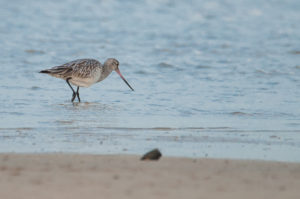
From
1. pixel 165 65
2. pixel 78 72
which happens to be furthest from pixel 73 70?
pixel 165 65

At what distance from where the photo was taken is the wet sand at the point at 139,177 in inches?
193

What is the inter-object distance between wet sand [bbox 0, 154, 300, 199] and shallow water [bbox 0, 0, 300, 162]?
552 mm

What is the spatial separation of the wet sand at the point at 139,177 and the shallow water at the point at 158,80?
55cm

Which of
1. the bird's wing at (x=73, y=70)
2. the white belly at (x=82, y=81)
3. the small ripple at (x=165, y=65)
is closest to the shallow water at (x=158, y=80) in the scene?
the small ripple at (x=165, y=65)

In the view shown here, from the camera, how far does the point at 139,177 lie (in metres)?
5.30

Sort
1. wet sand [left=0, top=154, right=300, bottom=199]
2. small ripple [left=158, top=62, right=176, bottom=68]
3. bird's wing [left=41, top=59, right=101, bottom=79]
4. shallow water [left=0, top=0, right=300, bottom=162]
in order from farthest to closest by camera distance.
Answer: small ripple [left=158, top=62, right=176, bottom=68], bird's wing [left=41, top=59, right=101, bottom=79], shallow water [left=0, top=0, right=300, bottom=162], wet sand [left=0, top=154, right=300, bottom=199]

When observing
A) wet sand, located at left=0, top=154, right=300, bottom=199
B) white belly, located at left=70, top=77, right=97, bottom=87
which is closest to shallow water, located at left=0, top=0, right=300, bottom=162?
white belly, located at left=70, top=77, right=97, bottom=87

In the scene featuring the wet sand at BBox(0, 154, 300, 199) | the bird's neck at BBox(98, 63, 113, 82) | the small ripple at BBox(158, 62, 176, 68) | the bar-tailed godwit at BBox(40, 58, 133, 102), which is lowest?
the small ripple at BBox(158, 62, 176, 68)

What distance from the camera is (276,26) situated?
19.9 m

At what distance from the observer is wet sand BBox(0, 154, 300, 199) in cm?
489

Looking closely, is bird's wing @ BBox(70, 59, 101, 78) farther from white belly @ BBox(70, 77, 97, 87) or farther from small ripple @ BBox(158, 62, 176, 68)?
small ripple @ BBox(158, 62, 176, 68)

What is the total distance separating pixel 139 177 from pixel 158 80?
23.5 feet

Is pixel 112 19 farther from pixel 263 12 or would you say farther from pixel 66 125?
pixel 66 125

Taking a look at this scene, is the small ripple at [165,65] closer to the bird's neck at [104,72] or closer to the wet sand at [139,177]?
the bird's neck at [104,72]
